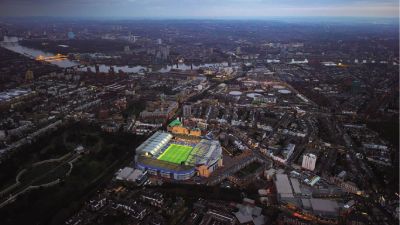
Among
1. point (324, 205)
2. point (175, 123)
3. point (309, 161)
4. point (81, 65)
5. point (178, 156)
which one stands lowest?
point (324, 205)

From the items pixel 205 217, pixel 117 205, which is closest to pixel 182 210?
pixel 205 217

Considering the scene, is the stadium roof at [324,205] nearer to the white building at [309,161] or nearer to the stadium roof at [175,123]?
the white building at [309,161]

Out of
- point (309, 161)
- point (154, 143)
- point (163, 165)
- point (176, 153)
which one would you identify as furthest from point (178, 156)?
point (309, 161)

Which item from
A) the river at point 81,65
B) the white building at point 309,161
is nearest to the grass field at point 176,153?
the white building at point 309,161

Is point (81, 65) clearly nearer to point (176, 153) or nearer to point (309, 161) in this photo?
point (176, 153)

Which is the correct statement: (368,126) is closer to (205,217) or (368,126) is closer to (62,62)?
(205,217)
